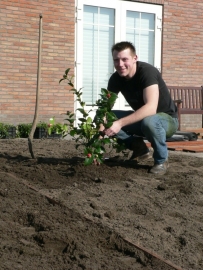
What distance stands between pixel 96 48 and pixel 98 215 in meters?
8.81

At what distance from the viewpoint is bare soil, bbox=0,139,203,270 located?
11.9 feet

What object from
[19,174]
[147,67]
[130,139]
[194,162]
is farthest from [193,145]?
[19,174]

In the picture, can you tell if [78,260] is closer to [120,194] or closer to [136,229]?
Result: [136,229]

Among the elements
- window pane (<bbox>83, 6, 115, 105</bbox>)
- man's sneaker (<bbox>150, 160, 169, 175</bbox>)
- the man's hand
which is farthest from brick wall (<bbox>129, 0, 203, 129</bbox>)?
the man's hand

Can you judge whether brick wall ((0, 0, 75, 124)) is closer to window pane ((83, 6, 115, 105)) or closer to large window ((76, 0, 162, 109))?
large window ((76, 0, 162, 109))

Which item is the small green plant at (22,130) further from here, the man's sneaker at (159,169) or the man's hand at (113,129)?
the man's hand at (113,129)

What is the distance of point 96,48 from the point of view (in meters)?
12.9

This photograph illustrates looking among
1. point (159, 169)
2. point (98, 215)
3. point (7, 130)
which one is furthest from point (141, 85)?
point (7, 130)

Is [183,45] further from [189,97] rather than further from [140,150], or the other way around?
[140,150]

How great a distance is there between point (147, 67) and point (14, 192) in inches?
78.4

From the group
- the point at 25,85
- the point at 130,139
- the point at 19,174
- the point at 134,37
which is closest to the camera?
the point at 19,174

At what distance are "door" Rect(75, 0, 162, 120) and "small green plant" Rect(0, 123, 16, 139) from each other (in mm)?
2262

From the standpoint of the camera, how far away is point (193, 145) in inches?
376

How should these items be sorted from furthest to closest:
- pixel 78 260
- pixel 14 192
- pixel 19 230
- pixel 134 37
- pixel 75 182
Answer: pixel 134 37, pixel 75 182, pixel 14 192, pixel 19 230, pixel 78 260
